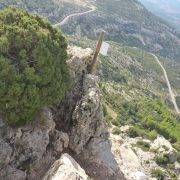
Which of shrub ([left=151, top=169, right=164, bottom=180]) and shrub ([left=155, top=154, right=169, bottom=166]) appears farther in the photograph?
shrub ([left=155, top=154, right=169, bottom=166])

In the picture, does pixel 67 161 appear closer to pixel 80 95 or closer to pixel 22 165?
pixel 22 165

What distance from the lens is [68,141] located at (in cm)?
3016

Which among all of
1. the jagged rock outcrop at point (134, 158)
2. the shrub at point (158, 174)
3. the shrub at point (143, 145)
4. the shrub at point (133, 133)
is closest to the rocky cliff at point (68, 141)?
the jagged rock outcrop at point (134, 158)

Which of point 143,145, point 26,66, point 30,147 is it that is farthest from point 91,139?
point 143,145

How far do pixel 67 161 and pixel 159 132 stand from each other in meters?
47.8

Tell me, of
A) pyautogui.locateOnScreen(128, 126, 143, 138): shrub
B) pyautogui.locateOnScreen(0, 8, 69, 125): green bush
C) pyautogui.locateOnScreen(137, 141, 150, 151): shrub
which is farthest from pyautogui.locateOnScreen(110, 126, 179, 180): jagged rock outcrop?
pyautogui.locateOnScreen(0, 8, 69, 125): green bush

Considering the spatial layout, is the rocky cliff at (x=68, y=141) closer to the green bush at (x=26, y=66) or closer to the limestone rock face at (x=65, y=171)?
the limestone rock face at (x=65, y=171)

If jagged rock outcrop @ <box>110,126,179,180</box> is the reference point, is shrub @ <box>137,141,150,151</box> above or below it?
below

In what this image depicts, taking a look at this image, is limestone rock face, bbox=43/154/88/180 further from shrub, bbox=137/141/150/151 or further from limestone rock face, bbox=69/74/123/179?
shrub, bbox=137/141/150/151

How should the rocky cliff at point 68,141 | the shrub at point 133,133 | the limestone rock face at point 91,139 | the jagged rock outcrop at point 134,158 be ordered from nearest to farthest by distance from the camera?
the rocky cliff at point 68,141, the limestone rock face at point 91,139, the jagged rock outcrop at point 134,158, the shrub at point 133,133

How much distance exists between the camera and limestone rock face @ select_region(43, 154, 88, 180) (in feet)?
81.5

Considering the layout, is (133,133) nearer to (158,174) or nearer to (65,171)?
(158,174)

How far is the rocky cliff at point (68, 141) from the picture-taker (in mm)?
26375

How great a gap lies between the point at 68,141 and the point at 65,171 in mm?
4984
